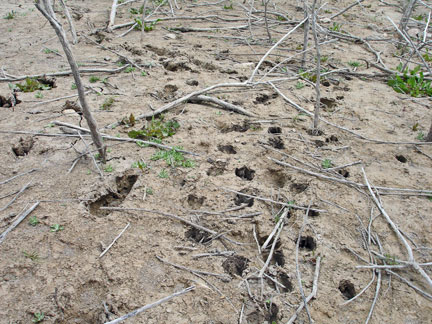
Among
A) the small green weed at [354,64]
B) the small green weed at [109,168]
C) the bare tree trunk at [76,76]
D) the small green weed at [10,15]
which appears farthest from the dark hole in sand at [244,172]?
the small green weed at [10,15]

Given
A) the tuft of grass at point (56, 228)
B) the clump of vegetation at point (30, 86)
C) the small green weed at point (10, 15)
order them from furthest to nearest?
the small green weed at point (10, 15) < the clump of vegetation at point (30, 86) < the tuft of grass at point (56, 228)

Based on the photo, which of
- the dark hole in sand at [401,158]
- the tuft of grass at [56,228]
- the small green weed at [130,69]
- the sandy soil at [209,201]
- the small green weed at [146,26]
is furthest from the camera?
the small green weed at [146,26]

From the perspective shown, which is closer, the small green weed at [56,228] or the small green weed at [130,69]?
the small green weed at [56,228]

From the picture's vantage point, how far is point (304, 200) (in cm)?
277

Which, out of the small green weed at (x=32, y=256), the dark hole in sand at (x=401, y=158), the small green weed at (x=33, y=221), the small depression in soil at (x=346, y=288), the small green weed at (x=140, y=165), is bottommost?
the small depression in soil at (x=346, y=288)

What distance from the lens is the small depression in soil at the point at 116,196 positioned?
2.71 meters

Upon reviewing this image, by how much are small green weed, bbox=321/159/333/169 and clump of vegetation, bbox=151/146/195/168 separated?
1210mm

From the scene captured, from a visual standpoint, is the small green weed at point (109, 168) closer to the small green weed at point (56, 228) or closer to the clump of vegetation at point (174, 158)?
the clump of vegetation at point (174, 158)

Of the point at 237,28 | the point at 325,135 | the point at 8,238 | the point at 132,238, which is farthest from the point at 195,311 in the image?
the point at 237,28

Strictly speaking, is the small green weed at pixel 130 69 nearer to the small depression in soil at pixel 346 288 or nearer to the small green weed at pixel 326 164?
the small green weed at pixel 326 164

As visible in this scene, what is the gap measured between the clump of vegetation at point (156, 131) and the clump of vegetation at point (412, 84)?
2959mm

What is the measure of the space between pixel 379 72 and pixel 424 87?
77 cm

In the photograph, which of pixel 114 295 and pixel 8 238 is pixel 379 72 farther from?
pixel 8 238

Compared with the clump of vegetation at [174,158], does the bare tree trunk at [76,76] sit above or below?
above
